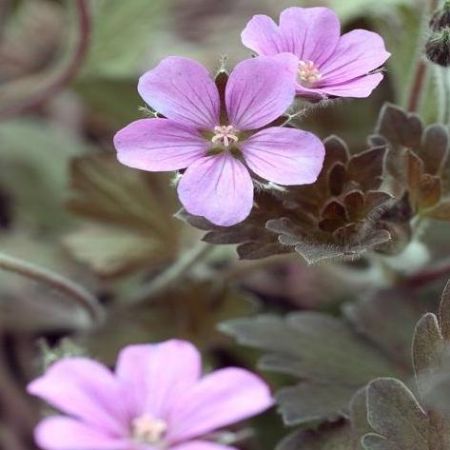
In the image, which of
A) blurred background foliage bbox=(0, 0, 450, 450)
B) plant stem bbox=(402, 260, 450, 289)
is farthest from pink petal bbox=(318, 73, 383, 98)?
plant stem bbox=(402, 260, 450, 289)

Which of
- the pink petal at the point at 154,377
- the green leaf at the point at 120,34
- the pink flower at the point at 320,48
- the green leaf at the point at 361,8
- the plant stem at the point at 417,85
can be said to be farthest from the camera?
the green leaf at the point at 120,34

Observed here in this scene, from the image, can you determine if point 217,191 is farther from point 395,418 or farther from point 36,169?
point 36,169

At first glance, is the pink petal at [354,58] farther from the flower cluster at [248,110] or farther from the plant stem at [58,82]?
the plant stem at [58,82]

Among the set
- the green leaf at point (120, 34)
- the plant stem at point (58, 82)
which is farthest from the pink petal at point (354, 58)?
the green leaf at point (120, 34)

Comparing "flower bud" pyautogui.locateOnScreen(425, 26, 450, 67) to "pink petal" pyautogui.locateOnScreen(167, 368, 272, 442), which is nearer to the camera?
"pink petal" pyautogui.locateOnScreen(167, 368, 272, 442)

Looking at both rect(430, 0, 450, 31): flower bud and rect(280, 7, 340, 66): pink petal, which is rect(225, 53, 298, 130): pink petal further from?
rect(430, 0, 450, 31): flower bud

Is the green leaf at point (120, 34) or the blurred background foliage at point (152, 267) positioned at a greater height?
the green leaf at point (120, 34)
